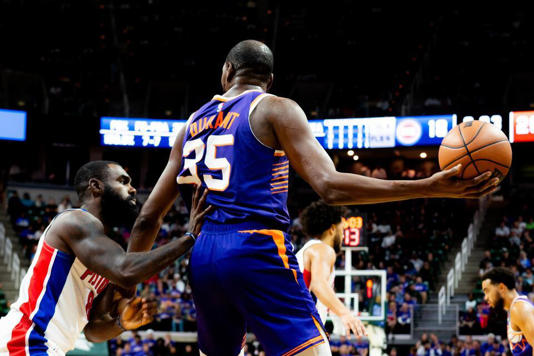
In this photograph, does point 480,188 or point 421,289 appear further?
point 421,289

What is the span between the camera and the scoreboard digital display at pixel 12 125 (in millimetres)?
20453

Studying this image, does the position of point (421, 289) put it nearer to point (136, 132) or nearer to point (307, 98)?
point (136, 132)

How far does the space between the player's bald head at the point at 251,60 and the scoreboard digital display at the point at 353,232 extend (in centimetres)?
896

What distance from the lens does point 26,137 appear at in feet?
68.4

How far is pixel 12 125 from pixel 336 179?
63.9 ft

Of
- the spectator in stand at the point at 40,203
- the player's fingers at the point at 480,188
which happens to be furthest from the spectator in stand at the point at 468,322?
the player's fingers at the point at 480,188

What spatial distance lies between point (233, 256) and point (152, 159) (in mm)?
23662

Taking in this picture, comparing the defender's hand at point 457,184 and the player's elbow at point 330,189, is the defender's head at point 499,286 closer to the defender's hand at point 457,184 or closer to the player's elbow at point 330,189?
the defender's hand at point 457,184

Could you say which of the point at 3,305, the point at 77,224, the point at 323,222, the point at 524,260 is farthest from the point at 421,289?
the point at 77,224

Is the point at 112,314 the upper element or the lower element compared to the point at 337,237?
lower

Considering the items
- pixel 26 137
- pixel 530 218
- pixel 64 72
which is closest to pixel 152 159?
→ pixel 64 72

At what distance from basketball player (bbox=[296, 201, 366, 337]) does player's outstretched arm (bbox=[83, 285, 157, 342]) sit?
4.59 ft

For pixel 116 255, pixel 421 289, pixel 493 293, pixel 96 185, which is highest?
pixel 96 185

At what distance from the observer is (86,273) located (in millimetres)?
3727
